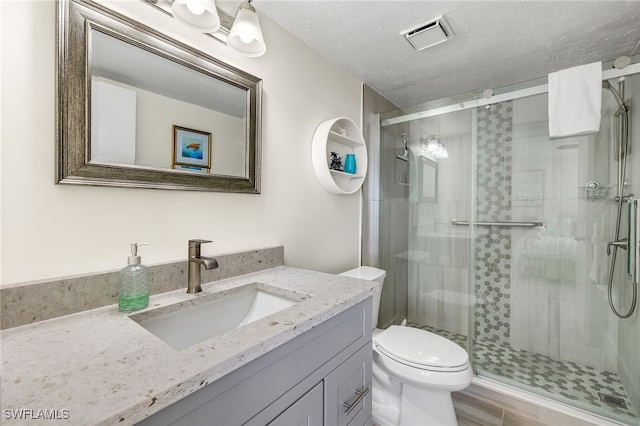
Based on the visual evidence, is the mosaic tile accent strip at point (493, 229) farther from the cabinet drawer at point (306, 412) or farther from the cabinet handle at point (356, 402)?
the cabinet drawer at point (306, 412)

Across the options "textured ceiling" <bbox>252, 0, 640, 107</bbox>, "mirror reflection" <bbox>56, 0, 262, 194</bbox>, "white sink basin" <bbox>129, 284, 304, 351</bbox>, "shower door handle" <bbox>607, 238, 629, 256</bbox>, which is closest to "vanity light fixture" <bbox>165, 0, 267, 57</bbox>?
"mirror reflection" <bbox>56, 0, 262, 194</bbox>

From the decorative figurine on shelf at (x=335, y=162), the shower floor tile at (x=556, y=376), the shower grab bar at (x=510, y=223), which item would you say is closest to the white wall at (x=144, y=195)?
the decorative figurine on shelf at (x=335, y=162)

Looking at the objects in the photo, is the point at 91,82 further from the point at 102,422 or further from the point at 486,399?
the point at 486,399

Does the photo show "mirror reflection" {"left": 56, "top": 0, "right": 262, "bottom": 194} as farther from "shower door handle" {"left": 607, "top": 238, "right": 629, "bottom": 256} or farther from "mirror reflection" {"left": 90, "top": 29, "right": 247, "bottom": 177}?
"shower door handle" {"left": 607, "top": 238, "right": 629, "bottom": 256}

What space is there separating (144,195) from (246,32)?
0.75m

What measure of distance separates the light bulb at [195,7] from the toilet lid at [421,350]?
1.69 meters

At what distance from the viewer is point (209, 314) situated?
0.98 meters

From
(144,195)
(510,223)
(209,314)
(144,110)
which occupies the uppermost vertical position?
(144,110)

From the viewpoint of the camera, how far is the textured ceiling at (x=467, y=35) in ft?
4.38

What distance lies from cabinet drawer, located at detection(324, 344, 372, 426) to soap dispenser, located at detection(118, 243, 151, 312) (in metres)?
0.61

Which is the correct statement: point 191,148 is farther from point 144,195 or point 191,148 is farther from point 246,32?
point 246,32

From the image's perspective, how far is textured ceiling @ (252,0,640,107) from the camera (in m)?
1.33

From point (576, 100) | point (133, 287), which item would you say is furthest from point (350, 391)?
point (576, 100)

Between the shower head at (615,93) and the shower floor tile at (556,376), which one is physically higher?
the shower head at (615,93)
